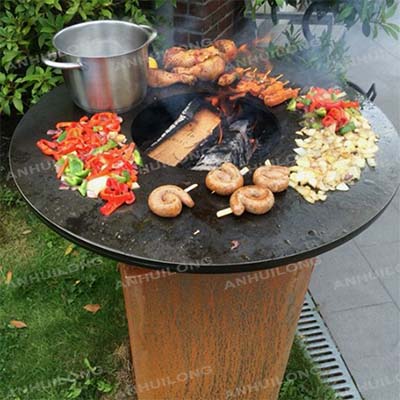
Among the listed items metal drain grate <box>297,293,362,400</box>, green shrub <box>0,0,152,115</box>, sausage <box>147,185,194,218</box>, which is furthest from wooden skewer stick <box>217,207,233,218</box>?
green shrub <box>0,0,152,115</box>

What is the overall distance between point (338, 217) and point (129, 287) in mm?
953

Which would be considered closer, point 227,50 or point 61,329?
point 227,50

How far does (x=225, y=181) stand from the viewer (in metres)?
1.92

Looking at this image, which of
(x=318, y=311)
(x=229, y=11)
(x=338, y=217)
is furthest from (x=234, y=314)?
(x=229, y=11)

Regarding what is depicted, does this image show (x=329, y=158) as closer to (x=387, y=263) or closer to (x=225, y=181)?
(x=225, y=181)

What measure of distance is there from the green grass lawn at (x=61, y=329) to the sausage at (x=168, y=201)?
178cm

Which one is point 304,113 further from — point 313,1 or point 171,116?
point 313,1

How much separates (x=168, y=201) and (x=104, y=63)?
749mm

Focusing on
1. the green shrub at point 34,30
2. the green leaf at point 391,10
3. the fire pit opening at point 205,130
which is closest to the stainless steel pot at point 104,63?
the fire pit opening at point 205,130

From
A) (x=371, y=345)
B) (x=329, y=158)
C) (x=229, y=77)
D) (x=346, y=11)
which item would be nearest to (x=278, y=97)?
(x=229, y=77)

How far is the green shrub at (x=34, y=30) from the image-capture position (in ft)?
11.3

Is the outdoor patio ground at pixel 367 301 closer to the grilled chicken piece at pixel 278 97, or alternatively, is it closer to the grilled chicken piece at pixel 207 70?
the grilled chicken piece at pixel 278 97

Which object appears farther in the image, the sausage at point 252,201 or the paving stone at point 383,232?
the paving stone at point 383,232

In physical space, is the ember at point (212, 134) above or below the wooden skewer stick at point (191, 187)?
below
